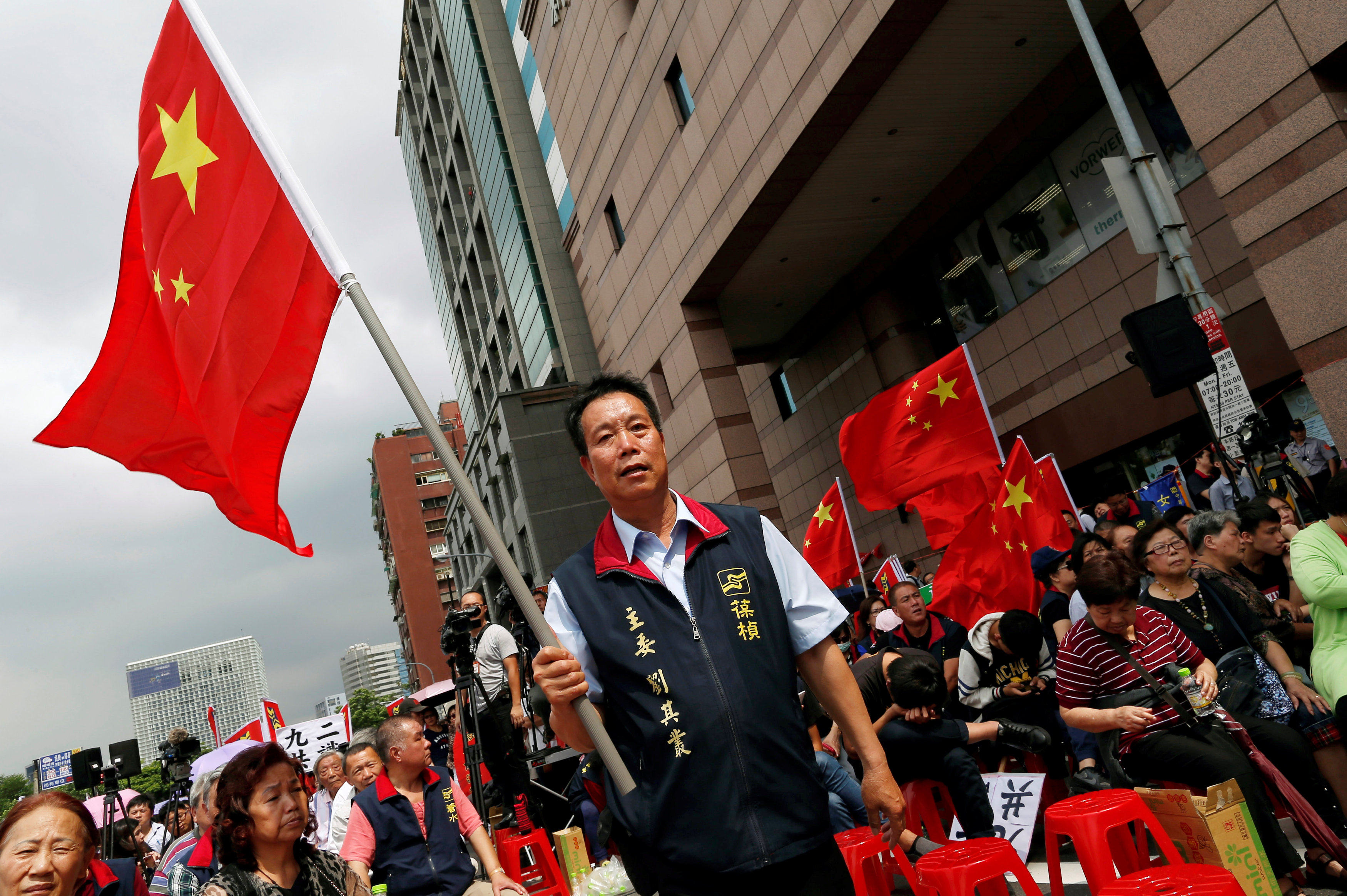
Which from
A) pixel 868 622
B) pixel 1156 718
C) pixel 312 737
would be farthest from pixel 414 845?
pixel 312 737

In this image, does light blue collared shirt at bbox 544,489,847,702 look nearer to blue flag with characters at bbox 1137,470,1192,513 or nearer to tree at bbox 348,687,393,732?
blue flag with characters at bbox 1137,470,1192,513

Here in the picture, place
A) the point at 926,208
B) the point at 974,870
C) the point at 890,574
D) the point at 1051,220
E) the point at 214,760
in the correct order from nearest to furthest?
the point at 974,870, the point at 214,760, the point at 890,574, the point at 1051,220, the point at 926,208

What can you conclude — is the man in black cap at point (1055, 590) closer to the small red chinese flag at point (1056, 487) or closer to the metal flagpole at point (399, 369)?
the small red chinese flag at point (1056, 487)

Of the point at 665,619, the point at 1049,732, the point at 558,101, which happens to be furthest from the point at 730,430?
the point at 665,619

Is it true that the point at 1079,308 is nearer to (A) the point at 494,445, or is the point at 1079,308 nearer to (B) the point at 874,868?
(B) the point at 874,868

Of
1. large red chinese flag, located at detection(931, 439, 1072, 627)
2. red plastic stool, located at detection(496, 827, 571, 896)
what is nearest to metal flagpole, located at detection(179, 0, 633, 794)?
red plastic stool, located at detection(496, 827, 571, 896)

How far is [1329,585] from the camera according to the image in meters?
4.19

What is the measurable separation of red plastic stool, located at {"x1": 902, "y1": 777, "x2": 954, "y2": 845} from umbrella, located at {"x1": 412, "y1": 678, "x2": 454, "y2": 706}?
723cm

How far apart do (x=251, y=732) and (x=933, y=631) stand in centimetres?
944

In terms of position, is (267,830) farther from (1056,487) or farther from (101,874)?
(1056,487)

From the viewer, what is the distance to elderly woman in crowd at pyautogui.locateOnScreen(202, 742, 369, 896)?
10.2ft

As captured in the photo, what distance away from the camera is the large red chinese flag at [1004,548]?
7641 mm

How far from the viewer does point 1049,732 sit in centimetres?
545

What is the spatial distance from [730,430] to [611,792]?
17.0 metres
